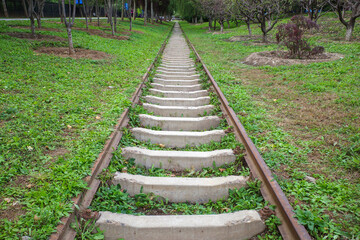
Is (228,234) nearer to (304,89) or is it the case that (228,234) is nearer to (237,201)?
(237,201)

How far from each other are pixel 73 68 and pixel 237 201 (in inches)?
287

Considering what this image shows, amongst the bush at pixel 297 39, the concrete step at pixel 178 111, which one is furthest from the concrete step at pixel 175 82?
the bush at pixel 297 39

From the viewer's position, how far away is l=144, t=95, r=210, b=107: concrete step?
6.04 meters

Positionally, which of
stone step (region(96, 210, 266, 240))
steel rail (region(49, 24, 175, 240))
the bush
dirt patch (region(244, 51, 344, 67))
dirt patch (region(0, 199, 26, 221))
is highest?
the bush

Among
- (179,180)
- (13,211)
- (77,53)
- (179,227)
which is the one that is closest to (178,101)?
(179,180)

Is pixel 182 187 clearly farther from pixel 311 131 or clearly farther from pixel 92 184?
pixel 311 131

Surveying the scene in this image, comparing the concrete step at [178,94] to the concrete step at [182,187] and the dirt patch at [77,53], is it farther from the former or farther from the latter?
the dirt patch at [77,53]

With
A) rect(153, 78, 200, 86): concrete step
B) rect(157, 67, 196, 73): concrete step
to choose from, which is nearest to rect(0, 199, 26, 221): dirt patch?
rect(153, 78, 200, 86): concrete step

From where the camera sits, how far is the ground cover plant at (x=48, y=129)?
8.41 feet

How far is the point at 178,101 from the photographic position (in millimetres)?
6043

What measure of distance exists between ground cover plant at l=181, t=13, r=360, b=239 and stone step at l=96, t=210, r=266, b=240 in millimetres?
529

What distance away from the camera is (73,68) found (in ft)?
27.6

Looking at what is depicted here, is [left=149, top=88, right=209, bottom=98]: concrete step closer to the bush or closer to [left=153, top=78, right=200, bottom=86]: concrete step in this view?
[left=153, top=78, right=200, bottom=86]: concrete step

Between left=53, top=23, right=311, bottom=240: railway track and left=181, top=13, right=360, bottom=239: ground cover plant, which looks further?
left=181, top=13, right=360, bottom=239: ground cover plant
